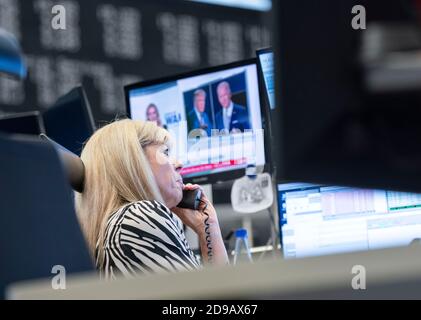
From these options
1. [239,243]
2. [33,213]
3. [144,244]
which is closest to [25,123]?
[239,243]

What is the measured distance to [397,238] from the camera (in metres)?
2.26

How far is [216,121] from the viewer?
8.22ft

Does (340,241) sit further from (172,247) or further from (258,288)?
(258,288)

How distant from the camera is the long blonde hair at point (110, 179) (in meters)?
1.88

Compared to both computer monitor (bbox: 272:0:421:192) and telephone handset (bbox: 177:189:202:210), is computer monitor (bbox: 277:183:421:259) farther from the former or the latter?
computer monitor (bbox: 272:0:421:192)

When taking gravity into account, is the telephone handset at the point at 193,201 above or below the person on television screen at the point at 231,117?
below

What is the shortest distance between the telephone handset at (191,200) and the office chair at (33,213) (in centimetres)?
111

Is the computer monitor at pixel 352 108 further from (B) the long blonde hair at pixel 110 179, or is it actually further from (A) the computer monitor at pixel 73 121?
→ (A) the computer monitor at pixel 73 121

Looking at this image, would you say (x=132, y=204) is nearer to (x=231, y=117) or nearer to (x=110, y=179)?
(x=110, y=179)

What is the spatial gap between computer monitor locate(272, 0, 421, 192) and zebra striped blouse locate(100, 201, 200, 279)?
1.03 m

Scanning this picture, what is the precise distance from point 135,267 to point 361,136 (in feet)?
3.70

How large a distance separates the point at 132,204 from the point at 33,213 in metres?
0.60

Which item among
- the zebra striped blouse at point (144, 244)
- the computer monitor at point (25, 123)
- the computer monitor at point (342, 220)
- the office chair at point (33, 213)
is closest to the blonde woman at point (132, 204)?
the zebra striped blouse at point (144, 244)
